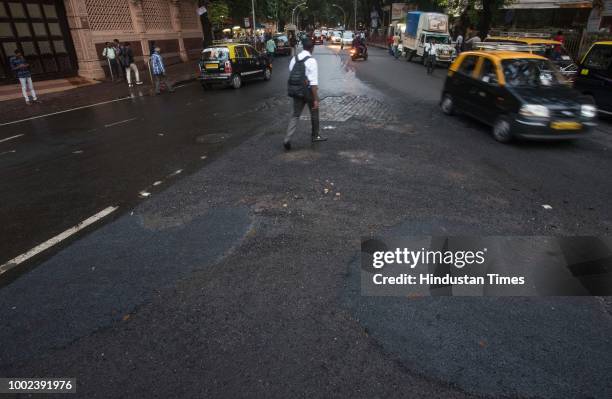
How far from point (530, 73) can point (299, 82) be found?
17.1 ft

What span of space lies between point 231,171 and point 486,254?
4326 mm

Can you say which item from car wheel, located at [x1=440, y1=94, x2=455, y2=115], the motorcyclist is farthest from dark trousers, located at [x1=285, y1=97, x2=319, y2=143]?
the motorcyclist

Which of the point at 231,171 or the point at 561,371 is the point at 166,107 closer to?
the point at 231,171

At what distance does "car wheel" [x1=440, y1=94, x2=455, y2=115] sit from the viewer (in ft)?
34.0

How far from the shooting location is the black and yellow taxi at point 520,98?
24.2 ft

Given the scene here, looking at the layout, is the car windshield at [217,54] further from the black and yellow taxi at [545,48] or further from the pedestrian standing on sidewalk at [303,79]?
the black and yellow taxi at [545,48]

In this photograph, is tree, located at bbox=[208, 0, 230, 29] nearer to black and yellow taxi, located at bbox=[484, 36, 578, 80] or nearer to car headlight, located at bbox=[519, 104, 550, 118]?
black and yellow taxi, located at bbox=[484, 36, 578, 80]

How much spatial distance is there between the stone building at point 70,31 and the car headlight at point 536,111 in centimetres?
2134

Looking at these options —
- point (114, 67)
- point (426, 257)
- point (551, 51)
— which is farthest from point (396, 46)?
point (426, 257)

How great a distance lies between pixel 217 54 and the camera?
1605cm

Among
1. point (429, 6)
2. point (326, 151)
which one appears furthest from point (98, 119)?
point (429, 6)

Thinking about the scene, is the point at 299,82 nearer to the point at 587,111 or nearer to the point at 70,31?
the point at 587,111

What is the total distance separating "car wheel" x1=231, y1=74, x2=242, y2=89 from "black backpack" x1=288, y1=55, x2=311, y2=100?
10068mm

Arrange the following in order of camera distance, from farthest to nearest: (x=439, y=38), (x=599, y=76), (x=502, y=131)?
(x=439, y=38)
(x=599, y=76)
(x=502, y=131)
